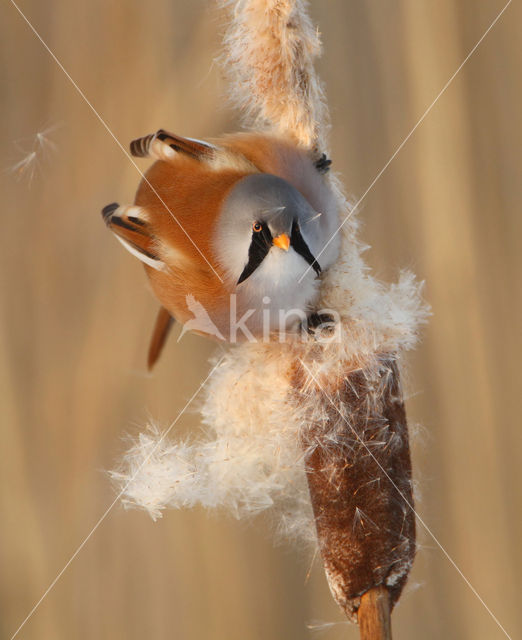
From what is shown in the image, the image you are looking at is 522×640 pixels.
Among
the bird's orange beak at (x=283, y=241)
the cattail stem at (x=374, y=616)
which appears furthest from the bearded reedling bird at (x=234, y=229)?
the cattail stem at (x=374, y=616)

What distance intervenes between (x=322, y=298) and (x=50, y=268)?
50cm

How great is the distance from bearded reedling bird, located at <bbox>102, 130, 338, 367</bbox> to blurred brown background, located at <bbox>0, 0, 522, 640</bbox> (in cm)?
30

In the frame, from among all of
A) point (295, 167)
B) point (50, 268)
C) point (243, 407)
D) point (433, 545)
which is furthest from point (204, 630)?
point (295, 167)

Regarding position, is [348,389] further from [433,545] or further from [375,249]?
[433,545]


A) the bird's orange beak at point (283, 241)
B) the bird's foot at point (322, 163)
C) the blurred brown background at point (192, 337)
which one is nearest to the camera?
the bird's orange beak at point (283, 241)

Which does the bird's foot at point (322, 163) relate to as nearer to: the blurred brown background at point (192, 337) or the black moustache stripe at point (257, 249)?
the black moustache stripe at point (257, 249)

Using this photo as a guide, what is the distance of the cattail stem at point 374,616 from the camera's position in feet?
1.71

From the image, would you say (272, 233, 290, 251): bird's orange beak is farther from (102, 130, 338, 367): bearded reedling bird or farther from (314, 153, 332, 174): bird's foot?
(314, 153, 332, 174): bird's foot

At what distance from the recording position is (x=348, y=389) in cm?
54

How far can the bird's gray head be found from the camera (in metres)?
0.46

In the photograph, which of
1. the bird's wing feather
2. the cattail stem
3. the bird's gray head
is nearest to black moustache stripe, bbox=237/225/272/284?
the bird's gray head

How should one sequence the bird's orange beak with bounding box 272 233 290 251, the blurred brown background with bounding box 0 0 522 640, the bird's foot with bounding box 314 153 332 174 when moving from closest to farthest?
the bird's orange beak with bounding box 272 233 290 251 → the bird's foot with bounding box 314 153 332 174 → the blurred brown background with bounding box 0 0 522 640

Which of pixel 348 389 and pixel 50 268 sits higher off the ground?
pixel 50 268

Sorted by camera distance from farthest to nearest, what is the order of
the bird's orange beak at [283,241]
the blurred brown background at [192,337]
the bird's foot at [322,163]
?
→ 1. the blurred brown background at [192,337]
2. the bird's foot at [322,163]
3. the bird's orange beak at [283,241]
